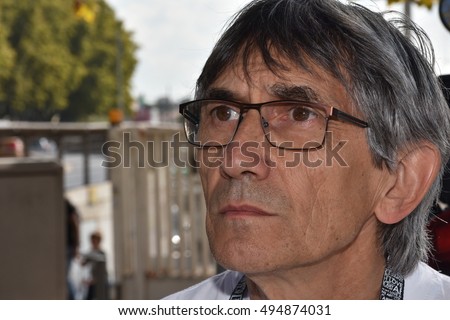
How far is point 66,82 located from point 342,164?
25565 mm

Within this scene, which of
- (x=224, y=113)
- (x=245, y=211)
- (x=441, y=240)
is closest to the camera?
(x=245, y=211)

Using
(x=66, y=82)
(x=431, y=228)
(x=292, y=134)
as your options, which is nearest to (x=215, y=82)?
(x=292, y=134)

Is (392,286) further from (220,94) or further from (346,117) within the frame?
(220,94)

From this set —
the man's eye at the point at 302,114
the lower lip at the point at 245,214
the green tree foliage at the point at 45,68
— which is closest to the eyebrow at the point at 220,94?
the man's eye at the point at 302,114

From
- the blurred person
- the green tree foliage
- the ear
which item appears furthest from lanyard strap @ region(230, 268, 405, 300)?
the green tree foliage

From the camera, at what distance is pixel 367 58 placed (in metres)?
1.52

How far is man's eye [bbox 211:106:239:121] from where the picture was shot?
1.54m

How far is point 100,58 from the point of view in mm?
16734

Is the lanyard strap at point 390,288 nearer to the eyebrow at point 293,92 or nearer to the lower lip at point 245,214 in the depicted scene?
the lower lip at point 245,214

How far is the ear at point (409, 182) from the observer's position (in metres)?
1.58

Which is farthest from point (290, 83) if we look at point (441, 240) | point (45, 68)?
point (45, 68)

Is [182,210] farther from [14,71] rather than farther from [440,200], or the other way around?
[14,71]

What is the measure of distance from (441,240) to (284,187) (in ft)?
1.79

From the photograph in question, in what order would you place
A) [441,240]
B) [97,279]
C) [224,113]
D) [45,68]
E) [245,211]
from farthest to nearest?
[45,68] → [97,279] → [441,240] → [224,113] → [245,211]
